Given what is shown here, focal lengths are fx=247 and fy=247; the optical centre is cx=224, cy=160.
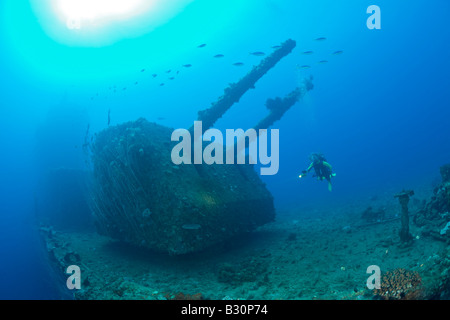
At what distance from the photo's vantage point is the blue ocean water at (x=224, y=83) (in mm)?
24219

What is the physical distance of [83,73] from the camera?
56344 millimetres

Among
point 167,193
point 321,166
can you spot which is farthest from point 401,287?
point 167,193

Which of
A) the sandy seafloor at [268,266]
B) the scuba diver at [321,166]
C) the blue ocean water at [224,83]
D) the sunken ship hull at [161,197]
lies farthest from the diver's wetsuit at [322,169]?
the blue ocean water at [224,83]

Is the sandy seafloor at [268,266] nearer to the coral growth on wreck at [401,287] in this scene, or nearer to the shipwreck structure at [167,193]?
the coral growth on wreck at [401,287]

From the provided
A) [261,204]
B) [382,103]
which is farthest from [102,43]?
[382,103]

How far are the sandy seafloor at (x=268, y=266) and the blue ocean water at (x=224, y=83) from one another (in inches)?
299

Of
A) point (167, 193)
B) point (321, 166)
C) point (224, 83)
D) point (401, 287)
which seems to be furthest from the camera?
point (224, 83)

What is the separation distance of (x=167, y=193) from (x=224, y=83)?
86546mm

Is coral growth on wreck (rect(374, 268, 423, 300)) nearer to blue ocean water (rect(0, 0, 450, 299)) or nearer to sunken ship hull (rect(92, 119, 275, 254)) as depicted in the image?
sunken ship hull (rect(92, 119, 275, 254))

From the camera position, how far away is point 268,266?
6.04 meters

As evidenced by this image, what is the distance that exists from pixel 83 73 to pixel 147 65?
48.7 feet

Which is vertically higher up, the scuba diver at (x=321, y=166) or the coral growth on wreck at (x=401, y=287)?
the scuba diver at (x=321, y=166)

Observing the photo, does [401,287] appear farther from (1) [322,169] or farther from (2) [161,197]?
(2) [161,197]
